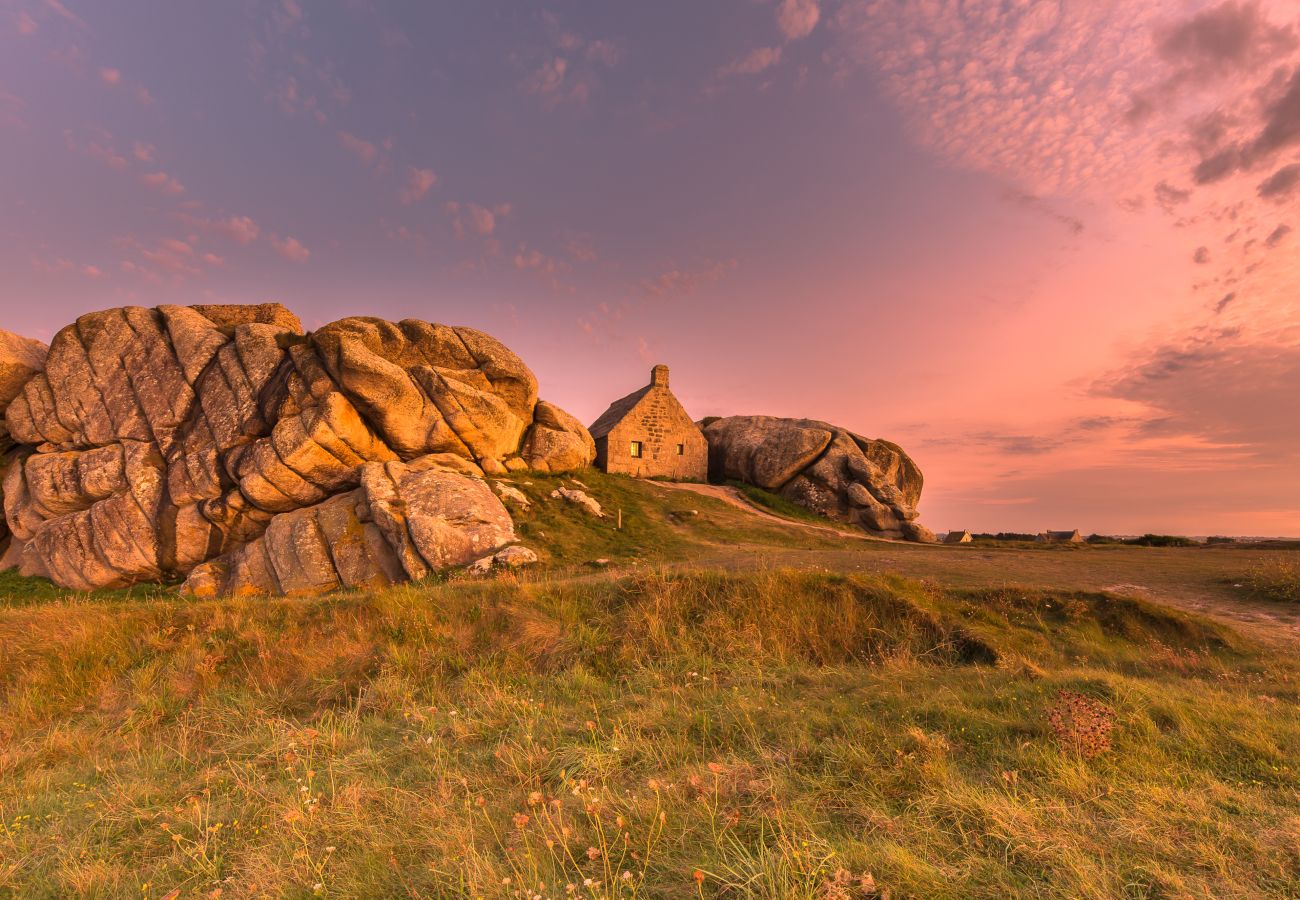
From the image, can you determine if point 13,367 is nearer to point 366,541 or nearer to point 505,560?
point 366,541

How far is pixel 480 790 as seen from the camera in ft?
14.1

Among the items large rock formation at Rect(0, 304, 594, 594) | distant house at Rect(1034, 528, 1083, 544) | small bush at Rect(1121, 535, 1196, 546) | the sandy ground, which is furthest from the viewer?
distant house at Rect(1034, 528, 1083, 544)

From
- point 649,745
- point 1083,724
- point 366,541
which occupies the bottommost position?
point 649,745

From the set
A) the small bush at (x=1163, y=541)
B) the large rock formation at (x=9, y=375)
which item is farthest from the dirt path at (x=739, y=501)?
the large rock formation at (x=9, y=375)

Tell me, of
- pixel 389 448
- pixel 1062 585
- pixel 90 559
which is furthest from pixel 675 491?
pixel 90 559

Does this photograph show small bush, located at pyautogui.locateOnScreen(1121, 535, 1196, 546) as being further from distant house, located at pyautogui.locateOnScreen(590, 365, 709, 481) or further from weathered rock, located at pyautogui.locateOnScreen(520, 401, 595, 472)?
weathered rock, located at pyautogui.locateOnScreen(520, 401, 595, 472)

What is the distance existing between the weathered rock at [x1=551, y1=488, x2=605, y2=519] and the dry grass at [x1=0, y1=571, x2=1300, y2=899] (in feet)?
53.6

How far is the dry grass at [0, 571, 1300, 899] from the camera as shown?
3.07 metres

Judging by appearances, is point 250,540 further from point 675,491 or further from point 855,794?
point 855,794

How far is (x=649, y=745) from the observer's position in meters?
4.83

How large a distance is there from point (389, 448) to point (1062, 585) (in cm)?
2727

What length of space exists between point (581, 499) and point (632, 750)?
2280cm

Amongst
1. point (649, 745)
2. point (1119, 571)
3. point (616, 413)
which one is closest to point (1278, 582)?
point (1119, 571)

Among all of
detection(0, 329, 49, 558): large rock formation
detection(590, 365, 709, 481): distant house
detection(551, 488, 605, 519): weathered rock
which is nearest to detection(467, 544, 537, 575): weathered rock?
detection(551, 488, 605, 519): weathered rock
